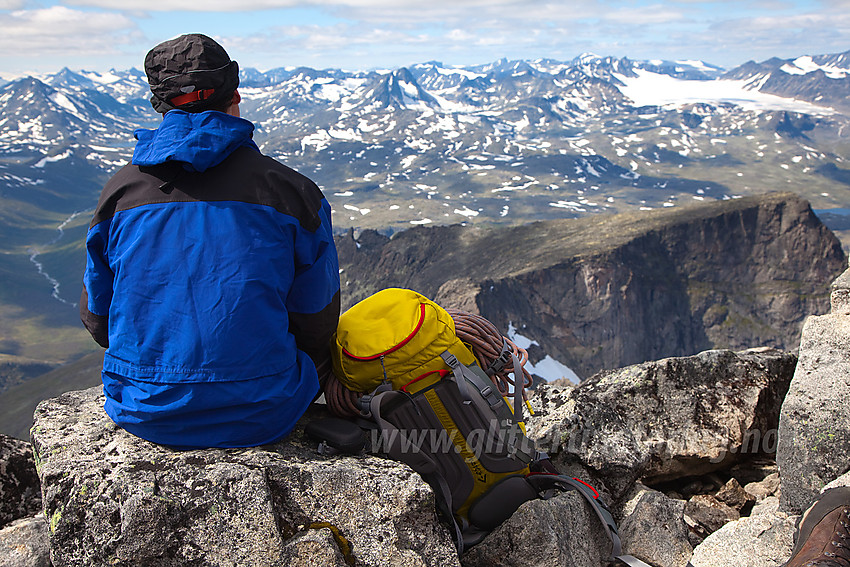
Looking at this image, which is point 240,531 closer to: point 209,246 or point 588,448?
point 209,246

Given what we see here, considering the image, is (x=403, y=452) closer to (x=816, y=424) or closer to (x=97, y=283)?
(x=97, y=283)

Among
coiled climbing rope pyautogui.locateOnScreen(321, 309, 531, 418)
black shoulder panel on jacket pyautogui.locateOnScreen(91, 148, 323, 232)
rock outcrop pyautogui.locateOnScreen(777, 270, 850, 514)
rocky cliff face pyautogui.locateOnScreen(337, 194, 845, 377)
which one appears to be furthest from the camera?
rocky cliff face pyautogui.locateOnScreen(337, 194, 845, 377)

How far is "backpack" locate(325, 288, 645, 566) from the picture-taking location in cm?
623

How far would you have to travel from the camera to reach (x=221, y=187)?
5.33 m

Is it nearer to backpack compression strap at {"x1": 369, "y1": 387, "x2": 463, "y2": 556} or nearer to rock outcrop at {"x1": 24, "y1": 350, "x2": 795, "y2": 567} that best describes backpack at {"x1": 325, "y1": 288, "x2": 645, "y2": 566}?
backpack compression strap at {"x1": 369, "y1": 387, "x2": 463, "y2": 556}

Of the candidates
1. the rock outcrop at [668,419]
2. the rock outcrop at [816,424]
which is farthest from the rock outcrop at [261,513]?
the rock outcrop at [816,424]

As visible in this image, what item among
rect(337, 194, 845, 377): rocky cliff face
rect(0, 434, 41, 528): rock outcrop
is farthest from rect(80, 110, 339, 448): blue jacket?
rect(337, 194, 845, 377): rocky cliff face

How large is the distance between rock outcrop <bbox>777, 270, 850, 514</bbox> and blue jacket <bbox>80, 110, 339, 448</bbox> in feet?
20.3

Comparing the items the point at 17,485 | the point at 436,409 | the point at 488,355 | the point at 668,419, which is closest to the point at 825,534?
the point at 668,419

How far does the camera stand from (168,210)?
5285mm

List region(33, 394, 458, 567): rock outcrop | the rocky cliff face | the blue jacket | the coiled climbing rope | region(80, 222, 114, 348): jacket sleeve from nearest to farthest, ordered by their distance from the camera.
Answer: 1. region(33, 394, 458, 567): rock outcrop
2. the blue jacket
3. region(80, 222, 114, 348): jacket sleeve
4. the coiled climbing rope
5. the rocky cliff face

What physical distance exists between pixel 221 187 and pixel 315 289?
4.09 ft

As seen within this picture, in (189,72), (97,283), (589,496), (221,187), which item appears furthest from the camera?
(589,496)

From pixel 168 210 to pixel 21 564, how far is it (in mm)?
3915
